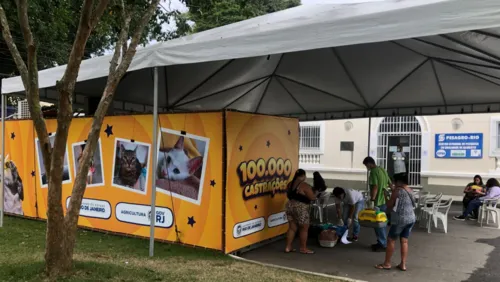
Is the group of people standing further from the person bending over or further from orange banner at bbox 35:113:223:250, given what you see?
orange banner at bbox 35:113:223:250

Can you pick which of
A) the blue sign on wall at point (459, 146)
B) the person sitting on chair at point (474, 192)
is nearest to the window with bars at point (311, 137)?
the blue sign on wall at point (459, 146)

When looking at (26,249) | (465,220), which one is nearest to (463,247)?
(465,220)

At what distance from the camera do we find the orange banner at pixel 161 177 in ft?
21.3

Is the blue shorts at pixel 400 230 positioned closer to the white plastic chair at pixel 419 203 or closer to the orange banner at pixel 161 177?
the orange banner at pixel 161 177

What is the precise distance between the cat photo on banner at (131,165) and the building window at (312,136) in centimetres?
1062

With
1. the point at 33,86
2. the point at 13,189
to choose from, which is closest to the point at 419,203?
the point at 33,86

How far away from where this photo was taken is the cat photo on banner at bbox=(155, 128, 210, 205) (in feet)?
21.6

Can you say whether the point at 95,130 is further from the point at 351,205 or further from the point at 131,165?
the point at 351,205

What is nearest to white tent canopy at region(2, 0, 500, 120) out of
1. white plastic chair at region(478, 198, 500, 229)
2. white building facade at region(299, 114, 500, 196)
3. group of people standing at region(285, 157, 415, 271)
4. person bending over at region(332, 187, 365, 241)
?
group of people standing at region(285, 157, 415, 271)

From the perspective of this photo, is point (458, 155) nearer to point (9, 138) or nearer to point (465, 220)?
point (465, 220)

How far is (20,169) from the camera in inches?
368

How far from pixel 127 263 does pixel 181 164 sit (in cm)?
179

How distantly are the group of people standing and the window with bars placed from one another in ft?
28.1

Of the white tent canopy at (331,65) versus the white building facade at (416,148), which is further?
the white building facade at (416,148)
